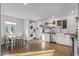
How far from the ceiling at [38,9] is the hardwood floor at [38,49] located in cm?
56

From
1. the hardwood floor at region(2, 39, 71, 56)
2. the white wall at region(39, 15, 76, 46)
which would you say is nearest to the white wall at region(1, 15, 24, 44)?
the hardwood floor at region(2, 39, 71, 56)

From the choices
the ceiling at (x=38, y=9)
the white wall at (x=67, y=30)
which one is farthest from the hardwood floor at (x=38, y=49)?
the ceiling at (x=38, y=9)

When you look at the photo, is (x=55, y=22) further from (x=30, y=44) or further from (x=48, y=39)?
(x=30, y=44)

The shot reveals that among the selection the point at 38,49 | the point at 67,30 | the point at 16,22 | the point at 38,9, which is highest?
the point at 38,9

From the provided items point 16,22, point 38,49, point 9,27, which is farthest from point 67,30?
point 9,27

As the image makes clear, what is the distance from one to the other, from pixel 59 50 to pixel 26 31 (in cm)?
76

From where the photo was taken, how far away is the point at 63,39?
202 centimetres

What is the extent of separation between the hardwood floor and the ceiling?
1.83 feet

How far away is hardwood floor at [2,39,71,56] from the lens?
182 cm

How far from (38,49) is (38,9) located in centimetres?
80

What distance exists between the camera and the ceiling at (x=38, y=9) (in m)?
1.78

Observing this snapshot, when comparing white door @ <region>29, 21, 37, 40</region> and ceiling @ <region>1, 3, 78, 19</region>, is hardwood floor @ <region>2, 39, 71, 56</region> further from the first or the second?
ceiling @ <region>1, 3, 78, 19</region>

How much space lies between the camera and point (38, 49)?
1.92 m

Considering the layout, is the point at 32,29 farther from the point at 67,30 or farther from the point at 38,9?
the point at 67,30
